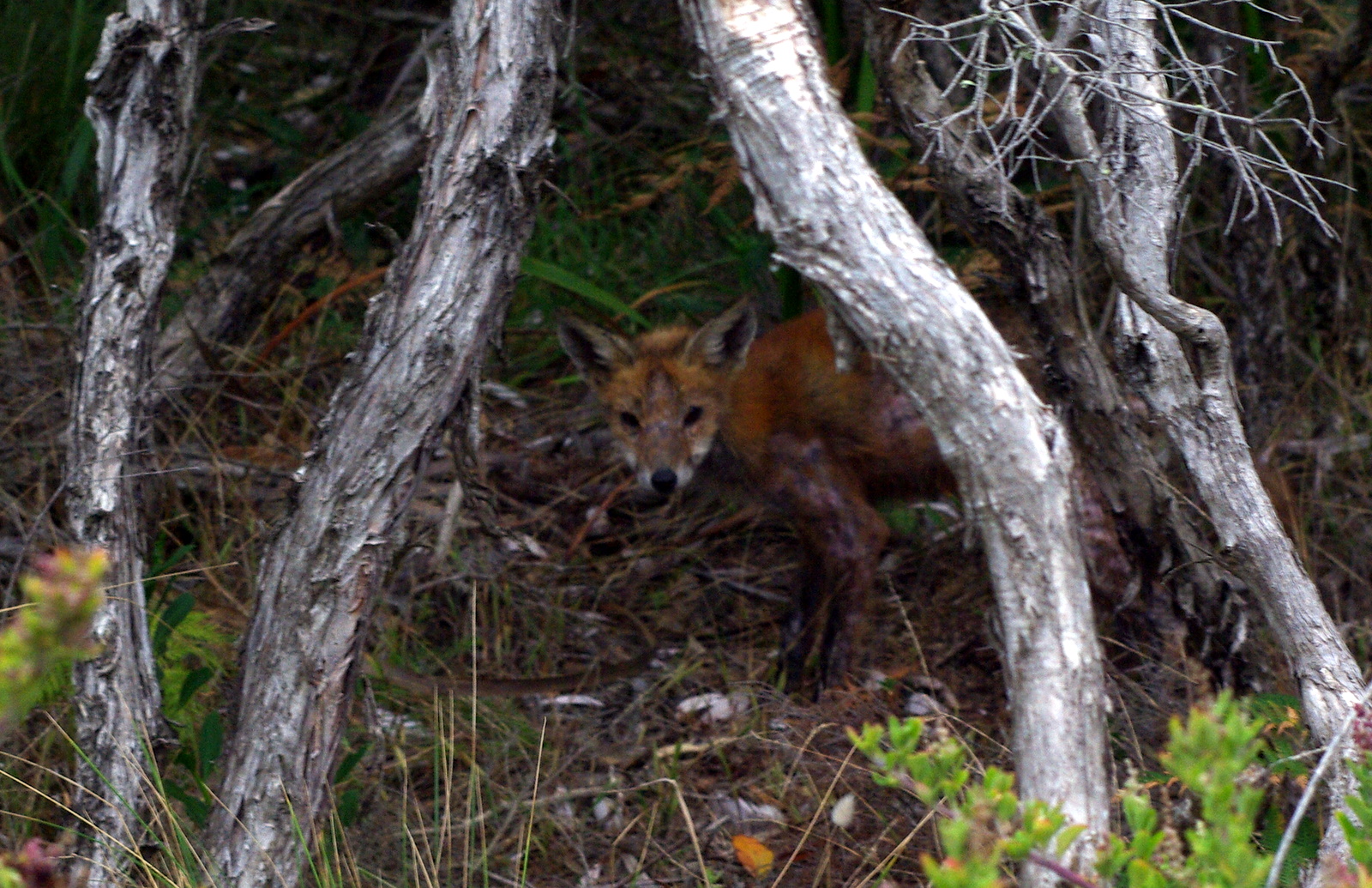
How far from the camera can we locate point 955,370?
228 cm

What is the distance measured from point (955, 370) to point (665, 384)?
283cm

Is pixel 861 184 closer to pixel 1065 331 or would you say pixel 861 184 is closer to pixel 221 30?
pixel 1065 331

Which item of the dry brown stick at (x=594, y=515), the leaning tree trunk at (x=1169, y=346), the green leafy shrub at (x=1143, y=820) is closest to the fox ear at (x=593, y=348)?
the dry brown stick at (x=594, y=515)

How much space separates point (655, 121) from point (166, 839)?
4.65m

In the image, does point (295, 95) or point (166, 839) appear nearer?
point (166, 839)

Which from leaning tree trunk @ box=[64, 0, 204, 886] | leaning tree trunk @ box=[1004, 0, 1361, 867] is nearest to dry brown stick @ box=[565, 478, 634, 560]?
leaning tree trunk @ box=[64, 0, 204, 886]

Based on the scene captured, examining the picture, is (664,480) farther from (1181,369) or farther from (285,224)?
(1181,369)

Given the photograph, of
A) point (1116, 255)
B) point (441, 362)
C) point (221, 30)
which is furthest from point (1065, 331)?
point (221, 30)

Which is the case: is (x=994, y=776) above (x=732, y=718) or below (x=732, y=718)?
above

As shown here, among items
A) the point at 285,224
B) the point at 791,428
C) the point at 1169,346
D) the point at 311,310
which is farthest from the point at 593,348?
the point at 1169,346

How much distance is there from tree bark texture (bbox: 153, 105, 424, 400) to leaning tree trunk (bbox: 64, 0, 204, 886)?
192cm

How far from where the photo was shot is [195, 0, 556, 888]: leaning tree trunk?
117 inches

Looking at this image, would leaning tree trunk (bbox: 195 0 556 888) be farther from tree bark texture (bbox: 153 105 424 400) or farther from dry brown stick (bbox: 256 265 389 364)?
tree bark texture (bbox: 153 105 424 400)

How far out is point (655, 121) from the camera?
668cm
